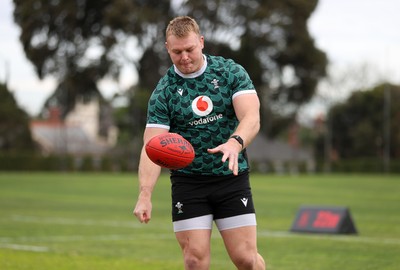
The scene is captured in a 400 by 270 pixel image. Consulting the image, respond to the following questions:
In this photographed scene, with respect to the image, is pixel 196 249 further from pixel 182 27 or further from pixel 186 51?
pixel 182 27

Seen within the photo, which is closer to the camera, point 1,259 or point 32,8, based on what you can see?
point 1,259

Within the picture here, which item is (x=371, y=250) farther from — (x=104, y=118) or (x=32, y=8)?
(x=104, y=118)

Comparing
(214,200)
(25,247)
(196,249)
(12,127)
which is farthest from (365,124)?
(196,249)

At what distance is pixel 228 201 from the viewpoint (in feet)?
27.6

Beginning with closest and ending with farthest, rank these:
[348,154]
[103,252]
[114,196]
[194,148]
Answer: [194,148]
[103,252]
[114,196]
[348,154]

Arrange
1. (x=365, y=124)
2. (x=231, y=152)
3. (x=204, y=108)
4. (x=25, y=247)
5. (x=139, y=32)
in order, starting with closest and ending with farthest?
1. (x=231, y=152)
2. (x=204, y=108)
3. (x=25, y=247)
4. (x=139, y=32)
5. (x=365, y=124)

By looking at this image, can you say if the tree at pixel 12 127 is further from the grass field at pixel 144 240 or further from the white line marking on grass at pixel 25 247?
the white line marking on grass at pixel 25 247

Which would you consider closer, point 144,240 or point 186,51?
point 186,51

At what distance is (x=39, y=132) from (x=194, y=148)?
136 m

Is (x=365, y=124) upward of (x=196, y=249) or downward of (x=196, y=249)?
downward

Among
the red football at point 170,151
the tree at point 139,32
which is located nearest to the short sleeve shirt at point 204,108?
the red football at point 170,151

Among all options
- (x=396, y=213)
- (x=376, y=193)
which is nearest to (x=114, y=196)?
(x=376, y=193)

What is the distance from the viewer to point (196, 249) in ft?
27.3

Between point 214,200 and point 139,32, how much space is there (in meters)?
56.4
